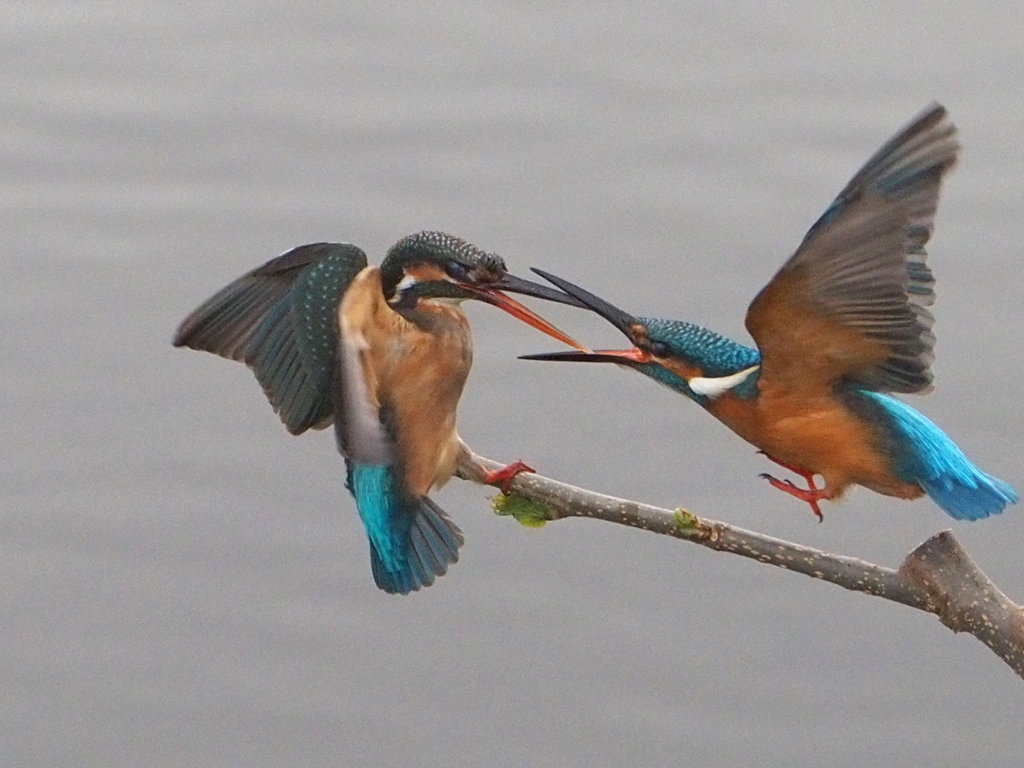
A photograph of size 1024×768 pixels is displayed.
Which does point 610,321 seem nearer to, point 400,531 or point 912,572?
point 400,531

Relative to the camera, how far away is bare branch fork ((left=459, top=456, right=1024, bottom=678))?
199cm

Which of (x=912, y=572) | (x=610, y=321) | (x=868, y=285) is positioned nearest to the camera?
(x=912, y=572)

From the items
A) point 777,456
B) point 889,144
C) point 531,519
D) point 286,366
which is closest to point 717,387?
point 777,456

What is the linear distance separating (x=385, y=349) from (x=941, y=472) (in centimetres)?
87

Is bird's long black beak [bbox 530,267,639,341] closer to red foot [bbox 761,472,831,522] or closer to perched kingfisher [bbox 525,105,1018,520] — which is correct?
perched kingfisher [bbox 525,105,1018,520]

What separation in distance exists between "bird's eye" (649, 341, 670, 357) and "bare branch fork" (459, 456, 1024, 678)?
1.24 ft

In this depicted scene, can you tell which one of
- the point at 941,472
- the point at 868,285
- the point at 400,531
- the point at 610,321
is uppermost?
the point at 868,285

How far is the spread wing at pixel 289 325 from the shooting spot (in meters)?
2.18

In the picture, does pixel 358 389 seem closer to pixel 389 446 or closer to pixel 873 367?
pixel 389 446

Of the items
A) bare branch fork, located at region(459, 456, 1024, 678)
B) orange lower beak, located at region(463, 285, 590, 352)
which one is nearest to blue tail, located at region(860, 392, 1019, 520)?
bare branch fork, located at region(459, 456, 1024, 678)

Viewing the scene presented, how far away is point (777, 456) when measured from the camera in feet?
7.84

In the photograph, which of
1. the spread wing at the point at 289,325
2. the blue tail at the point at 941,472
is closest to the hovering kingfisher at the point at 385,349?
the spread wing at the point at 289,325

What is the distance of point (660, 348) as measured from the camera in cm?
237

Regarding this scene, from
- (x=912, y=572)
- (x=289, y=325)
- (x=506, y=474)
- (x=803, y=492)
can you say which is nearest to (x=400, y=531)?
(x=506, y=474)
